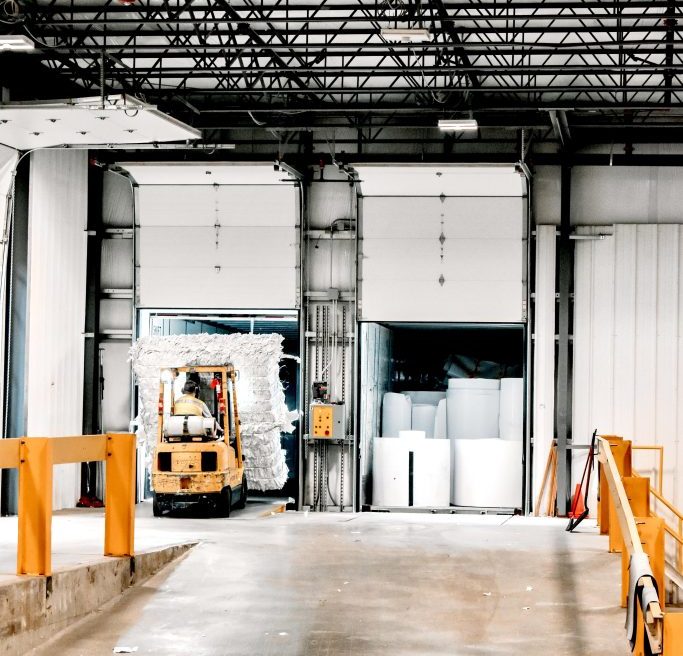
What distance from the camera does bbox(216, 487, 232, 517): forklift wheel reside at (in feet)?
49.6

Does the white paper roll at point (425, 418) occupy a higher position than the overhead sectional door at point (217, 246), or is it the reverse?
the overhead sectional door at point (217, 246)

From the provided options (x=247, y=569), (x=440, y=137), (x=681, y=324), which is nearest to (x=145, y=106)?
(x=247, y=569)

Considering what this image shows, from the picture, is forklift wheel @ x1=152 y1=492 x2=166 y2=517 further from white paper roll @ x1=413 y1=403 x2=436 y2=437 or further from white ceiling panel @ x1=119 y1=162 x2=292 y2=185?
white paper roll @ x1=413 y1=403 x2=436 y2=437

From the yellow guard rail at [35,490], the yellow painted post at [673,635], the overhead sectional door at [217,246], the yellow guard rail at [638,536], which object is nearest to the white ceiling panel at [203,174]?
the overhead sectional door at [217,246]

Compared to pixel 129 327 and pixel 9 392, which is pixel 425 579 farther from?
pixel 129 327

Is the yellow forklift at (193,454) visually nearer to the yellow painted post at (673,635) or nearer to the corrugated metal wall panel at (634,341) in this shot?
the corrugated metal wall panel at (634,341)

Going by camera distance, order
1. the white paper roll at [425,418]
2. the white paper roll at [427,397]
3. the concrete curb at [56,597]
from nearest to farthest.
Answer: the concrete curb at [56,597] < the white paper roll at [425,418] < the white paper roll at [427,397]

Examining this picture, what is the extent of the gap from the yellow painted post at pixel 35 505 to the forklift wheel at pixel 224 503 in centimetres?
811

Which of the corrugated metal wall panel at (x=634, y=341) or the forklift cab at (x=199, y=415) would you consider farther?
the corrugated metal wall panel at (x=634, y=341)

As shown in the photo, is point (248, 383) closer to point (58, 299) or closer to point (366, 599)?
point (58, 299)

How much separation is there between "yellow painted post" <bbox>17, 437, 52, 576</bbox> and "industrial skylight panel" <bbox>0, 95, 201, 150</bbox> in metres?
5.66

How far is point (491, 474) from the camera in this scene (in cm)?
1792

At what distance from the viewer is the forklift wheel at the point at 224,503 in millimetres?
15125

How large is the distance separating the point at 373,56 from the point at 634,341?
6.24 m
